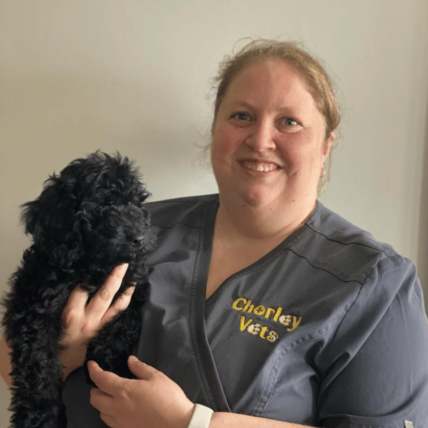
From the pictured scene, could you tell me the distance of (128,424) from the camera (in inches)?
45.1

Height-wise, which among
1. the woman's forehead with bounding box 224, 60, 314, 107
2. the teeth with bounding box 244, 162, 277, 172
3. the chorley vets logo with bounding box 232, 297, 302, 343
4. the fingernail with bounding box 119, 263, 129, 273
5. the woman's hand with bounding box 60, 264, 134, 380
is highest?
the woman's forehead with bounding box 224, 60, 314, 107

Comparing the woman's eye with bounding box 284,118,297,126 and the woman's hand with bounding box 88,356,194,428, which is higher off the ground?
the woman's eye with bounding box 284,118,297,126

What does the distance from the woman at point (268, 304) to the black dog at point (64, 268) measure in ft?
0.13

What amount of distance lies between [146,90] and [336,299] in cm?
100

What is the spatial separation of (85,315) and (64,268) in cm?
14

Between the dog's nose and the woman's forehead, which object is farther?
the woman's forehead

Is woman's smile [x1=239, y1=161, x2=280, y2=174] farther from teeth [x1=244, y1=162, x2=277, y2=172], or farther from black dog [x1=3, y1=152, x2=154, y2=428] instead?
black dog [x1=3, y1=152, x2=154, y2=428]

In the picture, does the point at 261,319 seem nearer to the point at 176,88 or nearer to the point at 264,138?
the point at 264,138

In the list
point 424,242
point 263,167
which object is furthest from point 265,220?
point 424,242

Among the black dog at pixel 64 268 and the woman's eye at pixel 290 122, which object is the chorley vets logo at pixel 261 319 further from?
the woman's eye at pixel 290 122

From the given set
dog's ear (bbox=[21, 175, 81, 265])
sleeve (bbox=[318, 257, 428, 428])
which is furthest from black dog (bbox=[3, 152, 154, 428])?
sleeve (bbox=[318, 257, 428, 428])

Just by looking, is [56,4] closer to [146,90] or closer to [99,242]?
[146,90]

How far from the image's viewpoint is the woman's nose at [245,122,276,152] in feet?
4.31

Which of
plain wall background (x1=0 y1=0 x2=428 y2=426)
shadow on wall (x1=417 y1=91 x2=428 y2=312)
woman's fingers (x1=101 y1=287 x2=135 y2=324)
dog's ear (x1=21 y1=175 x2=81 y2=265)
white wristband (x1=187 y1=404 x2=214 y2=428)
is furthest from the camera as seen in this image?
shadow on wall (x1=417 y1=91 x2=428 y2=312)
